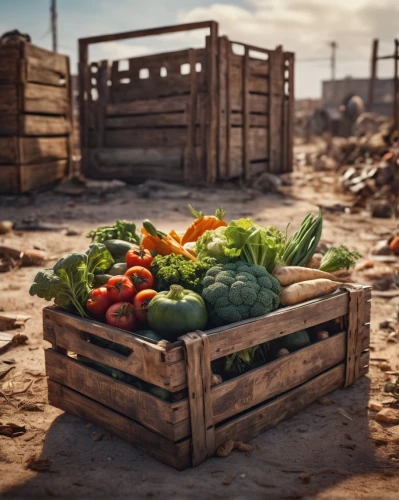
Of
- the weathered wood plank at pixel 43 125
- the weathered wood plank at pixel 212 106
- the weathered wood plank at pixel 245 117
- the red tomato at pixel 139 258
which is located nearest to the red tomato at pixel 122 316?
the red tomato at pixel 139 258

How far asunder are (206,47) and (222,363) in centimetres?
948

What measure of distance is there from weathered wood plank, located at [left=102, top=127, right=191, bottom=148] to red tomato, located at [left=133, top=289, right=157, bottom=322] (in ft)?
29.8

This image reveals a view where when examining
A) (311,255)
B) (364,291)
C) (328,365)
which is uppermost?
(311,255)

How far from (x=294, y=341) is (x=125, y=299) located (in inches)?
42.6

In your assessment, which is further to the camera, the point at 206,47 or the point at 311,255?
the point at 206,47

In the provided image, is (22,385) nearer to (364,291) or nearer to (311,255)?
(311,255)

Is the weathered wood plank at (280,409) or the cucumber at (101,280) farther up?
the cucumber at (101,280)

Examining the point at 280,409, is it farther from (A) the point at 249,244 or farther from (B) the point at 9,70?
(B) the point at 9,70

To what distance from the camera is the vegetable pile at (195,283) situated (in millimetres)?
2969

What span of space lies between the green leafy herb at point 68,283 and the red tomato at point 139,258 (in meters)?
0.27

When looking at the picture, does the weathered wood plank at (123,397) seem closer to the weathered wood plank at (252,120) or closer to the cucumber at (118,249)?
the cucumber at (118,249)

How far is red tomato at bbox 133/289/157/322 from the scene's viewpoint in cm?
308

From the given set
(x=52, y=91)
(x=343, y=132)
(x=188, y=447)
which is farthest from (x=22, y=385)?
(x=343, y=132)

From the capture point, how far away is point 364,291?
375cm
